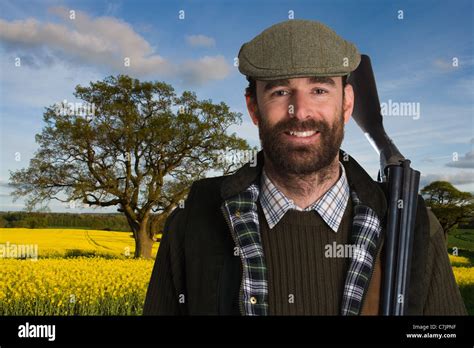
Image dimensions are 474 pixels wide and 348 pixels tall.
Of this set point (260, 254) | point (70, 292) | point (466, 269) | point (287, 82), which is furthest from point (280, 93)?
point (466, 269)

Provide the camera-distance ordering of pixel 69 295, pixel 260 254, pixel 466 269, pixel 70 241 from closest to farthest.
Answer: pixel 260 254 < pixel 69 295 < pixel 466 269 < pixel 70 241

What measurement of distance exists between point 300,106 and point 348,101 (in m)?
0.46

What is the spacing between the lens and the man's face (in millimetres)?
2734

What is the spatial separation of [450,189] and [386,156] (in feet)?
29.8

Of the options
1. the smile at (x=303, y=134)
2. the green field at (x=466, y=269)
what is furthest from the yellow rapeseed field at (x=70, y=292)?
the smile at (x=303, y=134)

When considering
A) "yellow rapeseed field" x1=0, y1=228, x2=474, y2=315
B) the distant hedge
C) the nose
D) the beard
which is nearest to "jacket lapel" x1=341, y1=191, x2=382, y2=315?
the beard

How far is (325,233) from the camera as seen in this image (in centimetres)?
281

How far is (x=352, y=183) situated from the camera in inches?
116

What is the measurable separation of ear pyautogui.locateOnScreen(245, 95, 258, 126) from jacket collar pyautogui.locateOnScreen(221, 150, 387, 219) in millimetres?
206

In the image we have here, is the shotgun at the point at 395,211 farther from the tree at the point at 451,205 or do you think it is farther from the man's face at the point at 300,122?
the tree at the point at 451,205

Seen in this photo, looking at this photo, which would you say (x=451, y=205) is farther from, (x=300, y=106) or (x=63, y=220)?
(x=63, y=220)

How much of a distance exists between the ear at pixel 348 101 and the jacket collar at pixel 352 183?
9.4 inches

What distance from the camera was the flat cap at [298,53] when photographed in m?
2.69

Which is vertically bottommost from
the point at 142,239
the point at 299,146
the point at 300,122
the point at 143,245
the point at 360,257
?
the point at 360,257
